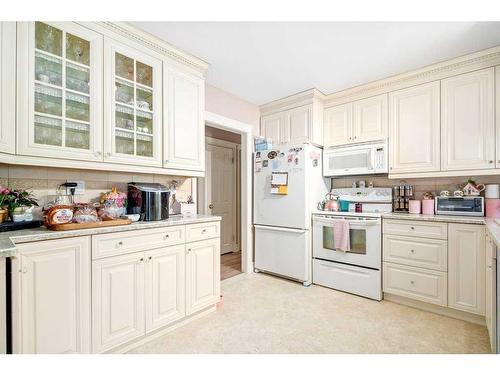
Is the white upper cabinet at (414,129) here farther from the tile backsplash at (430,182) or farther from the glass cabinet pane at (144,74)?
the glass cabinet pane at (144,74)

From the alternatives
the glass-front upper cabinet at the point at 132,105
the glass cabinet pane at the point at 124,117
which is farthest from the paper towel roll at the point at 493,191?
the glass cabinet pane at the point at 124,117

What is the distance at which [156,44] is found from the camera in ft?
6.85

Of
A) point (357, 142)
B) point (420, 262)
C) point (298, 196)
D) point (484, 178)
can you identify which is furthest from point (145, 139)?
point (484, 178)

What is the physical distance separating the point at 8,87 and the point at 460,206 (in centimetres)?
367

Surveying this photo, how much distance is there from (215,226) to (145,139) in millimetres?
982

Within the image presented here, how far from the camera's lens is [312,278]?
3.02 metres

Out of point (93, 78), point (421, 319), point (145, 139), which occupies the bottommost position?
point (421, 319)

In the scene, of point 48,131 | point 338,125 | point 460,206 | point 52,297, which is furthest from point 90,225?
point 460,206

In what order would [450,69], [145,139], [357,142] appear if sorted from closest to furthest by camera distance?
[145,139] < [450,69] < [357,142]

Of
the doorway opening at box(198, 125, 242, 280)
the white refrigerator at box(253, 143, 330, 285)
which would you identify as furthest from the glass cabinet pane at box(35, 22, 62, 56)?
the doorway opening at box(198, 125, 242, 280)

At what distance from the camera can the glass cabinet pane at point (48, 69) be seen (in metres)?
1.55

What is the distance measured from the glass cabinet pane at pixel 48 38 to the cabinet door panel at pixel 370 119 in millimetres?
2939
